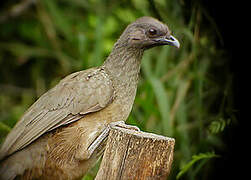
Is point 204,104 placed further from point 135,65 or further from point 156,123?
point 135,65

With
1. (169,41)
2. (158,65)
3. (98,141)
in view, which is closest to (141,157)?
(98,141)

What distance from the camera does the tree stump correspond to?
2105mm

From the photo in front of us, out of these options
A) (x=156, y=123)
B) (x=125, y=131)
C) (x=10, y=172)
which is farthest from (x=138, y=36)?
(x=156, y=123)

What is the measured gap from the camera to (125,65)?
3.06 meters

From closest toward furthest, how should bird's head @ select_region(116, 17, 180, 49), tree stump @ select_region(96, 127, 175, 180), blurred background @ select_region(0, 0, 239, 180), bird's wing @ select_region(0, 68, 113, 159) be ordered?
tree stump @ select_region(96, 127, 175, 180) → bird's wing @ select_region(0, 68, 113, 159) → bird's head @ select_region(116, 17, 180, 49) → blurred background @ select_region(0, 0, 239, 180)

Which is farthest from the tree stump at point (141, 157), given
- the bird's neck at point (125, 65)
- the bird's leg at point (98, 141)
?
the bird's neck at point (125, 65)

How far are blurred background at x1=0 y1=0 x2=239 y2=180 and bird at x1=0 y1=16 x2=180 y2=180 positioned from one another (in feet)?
1.83

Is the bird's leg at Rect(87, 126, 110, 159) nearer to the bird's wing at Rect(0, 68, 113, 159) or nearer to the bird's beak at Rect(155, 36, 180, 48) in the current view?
the bird's wing at Rect(0, 68, 113, 159)

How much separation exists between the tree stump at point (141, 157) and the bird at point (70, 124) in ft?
2.34

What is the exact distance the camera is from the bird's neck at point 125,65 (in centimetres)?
303

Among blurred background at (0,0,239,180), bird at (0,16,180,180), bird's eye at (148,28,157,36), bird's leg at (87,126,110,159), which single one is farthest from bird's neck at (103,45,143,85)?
blurred background at (0,0,239,180)

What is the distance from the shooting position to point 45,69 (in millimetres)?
5938

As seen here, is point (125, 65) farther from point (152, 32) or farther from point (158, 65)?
point (158, 65)

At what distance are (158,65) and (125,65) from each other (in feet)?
4.71
